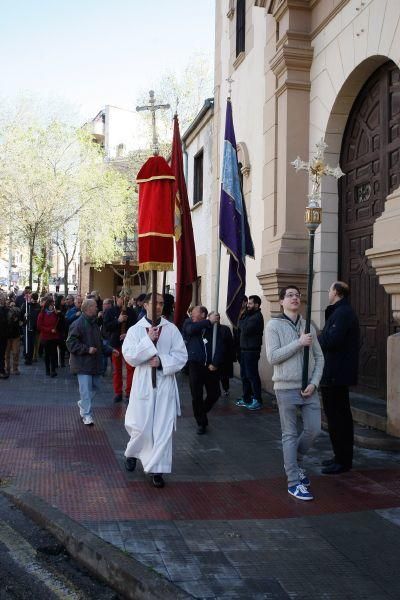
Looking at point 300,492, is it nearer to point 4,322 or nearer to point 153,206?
point 153,206

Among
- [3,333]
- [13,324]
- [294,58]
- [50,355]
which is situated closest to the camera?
[294,58]

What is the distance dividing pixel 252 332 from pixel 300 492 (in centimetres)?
508

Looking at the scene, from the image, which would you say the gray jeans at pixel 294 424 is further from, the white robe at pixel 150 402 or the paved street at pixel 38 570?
the paved street at pixel 38 570

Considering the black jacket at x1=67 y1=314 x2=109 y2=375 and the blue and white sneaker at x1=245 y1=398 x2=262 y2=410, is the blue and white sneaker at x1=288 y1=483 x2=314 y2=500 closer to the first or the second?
the black jacket at x1=67 y1=314 x2=109 y2=375

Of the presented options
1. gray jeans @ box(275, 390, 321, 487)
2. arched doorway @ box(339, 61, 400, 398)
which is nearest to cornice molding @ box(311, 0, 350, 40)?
arched doorway @ box(339, 61, 400, 398)

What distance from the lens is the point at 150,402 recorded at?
6332mm

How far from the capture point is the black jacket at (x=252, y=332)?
10.6m

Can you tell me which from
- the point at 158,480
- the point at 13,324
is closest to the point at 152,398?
the point at 158,480

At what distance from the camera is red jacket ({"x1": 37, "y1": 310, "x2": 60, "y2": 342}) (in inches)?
580

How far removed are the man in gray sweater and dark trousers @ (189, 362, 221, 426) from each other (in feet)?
9.10

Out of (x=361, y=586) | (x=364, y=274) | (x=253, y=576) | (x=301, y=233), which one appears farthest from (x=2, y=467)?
(x=301, y=233)

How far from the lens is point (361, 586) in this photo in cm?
391

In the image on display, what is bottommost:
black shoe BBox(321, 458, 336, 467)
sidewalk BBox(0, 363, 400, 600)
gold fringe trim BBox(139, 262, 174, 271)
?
sidewalk BBox(0, 363, 400, 600)

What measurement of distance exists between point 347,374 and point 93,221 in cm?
2807
